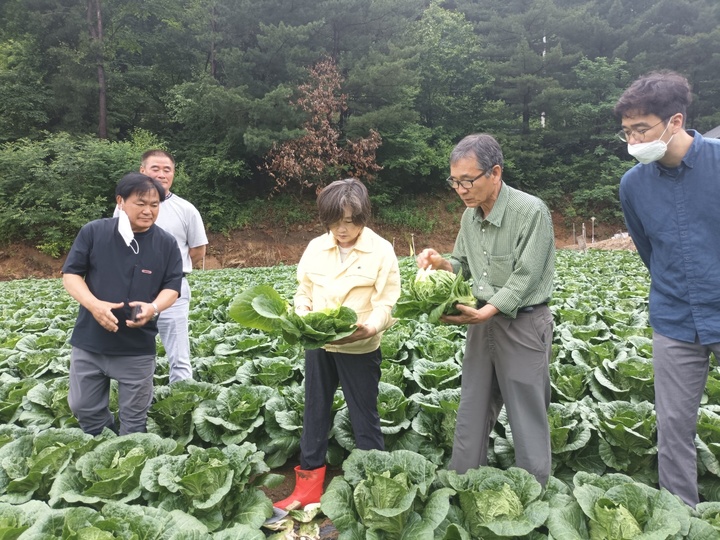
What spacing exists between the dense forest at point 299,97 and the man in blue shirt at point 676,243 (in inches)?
785

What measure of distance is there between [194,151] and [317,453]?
23088 mm

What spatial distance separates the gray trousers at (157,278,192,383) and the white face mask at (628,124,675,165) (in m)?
3.24

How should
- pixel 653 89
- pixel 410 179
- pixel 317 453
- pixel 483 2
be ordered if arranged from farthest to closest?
pixel 483 2 → pixel 410 179 → pixel 317 453 → pixel 653 89

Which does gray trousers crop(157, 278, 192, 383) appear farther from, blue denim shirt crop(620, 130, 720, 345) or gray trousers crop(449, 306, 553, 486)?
blue denim shirt crop(620, 130, 720, 345)

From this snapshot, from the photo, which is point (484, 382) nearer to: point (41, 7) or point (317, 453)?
point (317, 453)

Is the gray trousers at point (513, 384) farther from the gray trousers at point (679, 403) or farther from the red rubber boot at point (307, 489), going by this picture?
the red rubber boot at point (307, 489)

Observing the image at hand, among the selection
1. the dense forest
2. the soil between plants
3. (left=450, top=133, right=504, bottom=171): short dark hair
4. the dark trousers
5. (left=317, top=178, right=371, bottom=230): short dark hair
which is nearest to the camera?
(left=450, top=133, right=504, bottom=171): short dark hair

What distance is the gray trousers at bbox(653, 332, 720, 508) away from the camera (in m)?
2.32

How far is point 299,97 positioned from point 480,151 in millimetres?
21715

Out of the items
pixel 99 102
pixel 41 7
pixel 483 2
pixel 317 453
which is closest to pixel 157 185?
pixel 317 453

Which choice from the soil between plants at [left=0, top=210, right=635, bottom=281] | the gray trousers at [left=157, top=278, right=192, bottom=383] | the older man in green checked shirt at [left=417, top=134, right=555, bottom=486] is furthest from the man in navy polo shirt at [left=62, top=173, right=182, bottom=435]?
the soil between plants at [left=0, top=210, right=635, bottom=281]

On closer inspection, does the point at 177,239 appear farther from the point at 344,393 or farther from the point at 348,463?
the point at 348,463

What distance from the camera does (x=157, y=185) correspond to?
3.02 metres

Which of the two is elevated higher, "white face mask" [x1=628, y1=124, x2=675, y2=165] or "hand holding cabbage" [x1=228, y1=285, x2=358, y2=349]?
"white face mask" [x1=628, y1=124, x2=675, y2=165]
